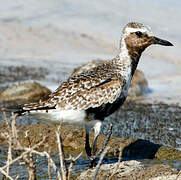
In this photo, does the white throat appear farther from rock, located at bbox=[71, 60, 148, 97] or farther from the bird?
rock, located at bbox=[71, 60, 148, 97]

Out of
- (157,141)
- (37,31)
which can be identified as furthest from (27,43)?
(157,141)

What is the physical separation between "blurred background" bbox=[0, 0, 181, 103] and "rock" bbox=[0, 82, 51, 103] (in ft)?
6.42

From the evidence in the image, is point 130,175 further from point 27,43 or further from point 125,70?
point 27,43

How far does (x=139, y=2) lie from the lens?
25656 millimetres

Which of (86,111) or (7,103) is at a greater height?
(86,111)

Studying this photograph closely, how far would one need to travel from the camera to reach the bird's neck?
6930mm

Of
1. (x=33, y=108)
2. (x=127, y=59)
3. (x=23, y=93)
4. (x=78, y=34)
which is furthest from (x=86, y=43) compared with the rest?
(x=33, y=108)

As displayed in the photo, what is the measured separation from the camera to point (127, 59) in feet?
23.0

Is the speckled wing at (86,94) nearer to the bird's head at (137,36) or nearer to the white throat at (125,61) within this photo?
the white throat at (125,61)

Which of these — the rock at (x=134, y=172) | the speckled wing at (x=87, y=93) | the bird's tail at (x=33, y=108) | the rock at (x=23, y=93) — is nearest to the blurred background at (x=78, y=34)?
the rock at (x=23, y=93)

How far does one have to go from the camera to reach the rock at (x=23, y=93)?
12.2 m

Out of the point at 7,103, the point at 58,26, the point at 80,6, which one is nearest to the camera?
the point at 7,103

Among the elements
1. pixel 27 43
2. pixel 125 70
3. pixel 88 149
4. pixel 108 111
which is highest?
pixel 125 70

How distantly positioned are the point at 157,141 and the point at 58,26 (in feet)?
48.3
